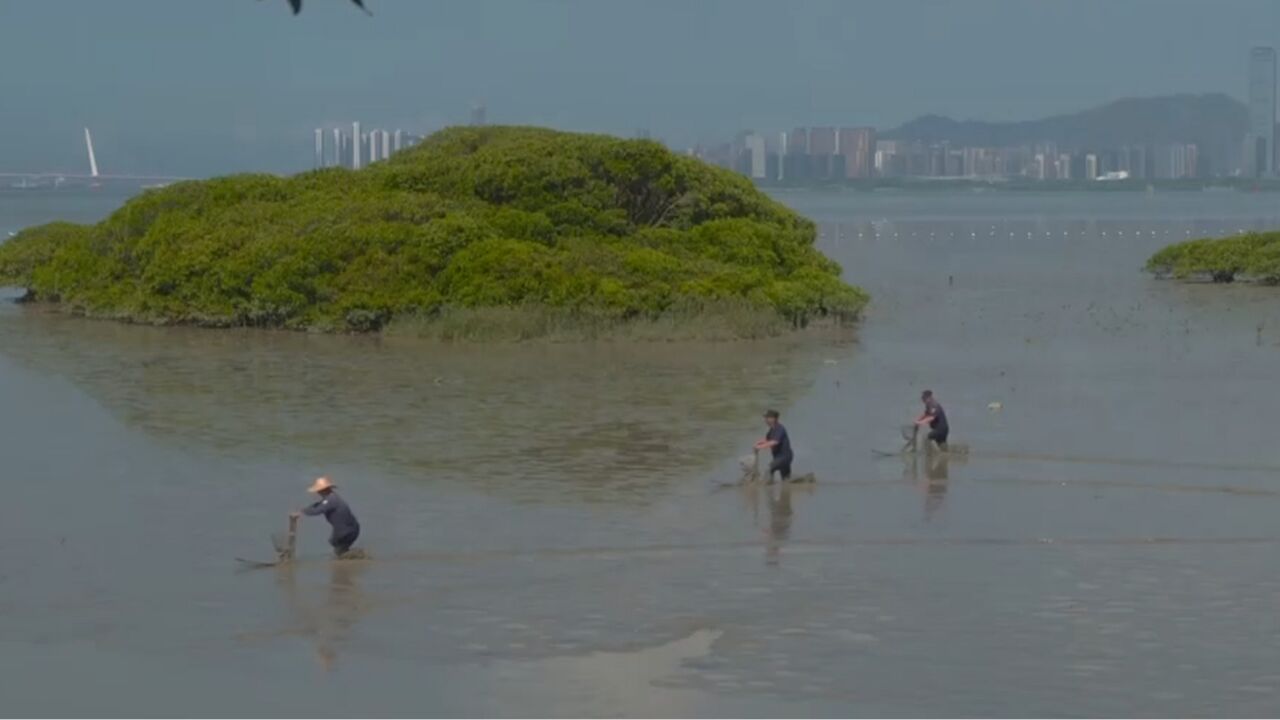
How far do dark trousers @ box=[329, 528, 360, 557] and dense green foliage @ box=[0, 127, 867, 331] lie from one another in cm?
1935

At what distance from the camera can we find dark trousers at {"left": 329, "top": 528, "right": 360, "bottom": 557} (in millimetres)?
16953

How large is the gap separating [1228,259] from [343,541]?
134ft

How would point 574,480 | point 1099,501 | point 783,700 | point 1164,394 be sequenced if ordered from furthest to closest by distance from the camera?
1. point 1164,394
2. point 574,480
3. point 1099,501
4. point 783,700

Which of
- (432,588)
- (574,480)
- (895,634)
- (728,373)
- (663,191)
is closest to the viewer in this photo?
(895,634)

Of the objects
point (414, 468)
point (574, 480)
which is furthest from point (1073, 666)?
point (414, 468)

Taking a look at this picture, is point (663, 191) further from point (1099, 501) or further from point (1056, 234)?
point (1056, 234)

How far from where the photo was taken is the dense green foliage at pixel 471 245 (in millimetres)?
37281

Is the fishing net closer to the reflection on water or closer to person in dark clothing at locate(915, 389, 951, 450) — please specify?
the reflection on water

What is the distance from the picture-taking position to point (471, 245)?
→ 37.9 meters

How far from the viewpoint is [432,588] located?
52.7 feet

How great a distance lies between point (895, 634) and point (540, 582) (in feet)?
10.3

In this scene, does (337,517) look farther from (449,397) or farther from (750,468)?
(449,397)

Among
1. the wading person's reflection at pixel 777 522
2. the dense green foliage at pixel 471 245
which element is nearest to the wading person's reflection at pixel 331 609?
the wading person's reflection at pixel 777 522

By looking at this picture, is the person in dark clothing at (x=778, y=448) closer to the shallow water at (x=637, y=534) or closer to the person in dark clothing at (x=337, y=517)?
the shallow water at (x=637, y=534)
